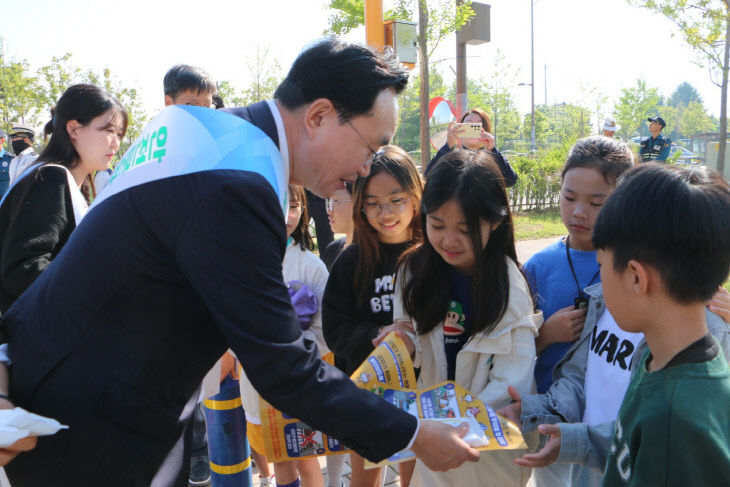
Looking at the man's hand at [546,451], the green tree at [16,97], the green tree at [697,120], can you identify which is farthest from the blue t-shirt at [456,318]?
the green tree at [697,120]

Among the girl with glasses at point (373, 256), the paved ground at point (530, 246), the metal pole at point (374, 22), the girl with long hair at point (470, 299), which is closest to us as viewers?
the girl with long hair at point (470, 299)

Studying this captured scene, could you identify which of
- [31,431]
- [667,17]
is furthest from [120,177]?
[667,17]

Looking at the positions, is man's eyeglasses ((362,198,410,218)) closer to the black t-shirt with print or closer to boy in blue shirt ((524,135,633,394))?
the black t-shirt with print

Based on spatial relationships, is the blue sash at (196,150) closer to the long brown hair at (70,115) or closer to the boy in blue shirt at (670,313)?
the boy in blue shirt at (670,313)

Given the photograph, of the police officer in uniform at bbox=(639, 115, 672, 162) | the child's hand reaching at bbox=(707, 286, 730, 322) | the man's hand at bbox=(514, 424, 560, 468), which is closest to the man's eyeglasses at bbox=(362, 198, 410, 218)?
the man's hand at bbox=(514, 424, 560, 468)

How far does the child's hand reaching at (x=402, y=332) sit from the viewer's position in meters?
2.06

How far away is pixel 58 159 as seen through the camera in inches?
104

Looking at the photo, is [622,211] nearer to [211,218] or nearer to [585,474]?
[211,218]

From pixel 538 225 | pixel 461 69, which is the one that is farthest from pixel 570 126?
pixel 538 225

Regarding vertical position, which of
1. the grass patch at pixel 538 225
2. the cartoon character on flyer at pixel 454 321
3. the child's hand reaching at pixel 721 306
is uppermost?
the child's hand reaching at pixel 721 306

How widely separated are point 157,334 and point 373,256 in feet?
4.22

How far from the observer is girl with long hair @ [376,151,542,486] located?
1889mm

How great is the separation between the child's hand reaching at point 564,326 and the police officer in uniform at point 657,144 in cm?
1035

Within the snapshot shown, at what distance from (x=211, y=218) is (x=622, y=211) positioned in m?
0.91
